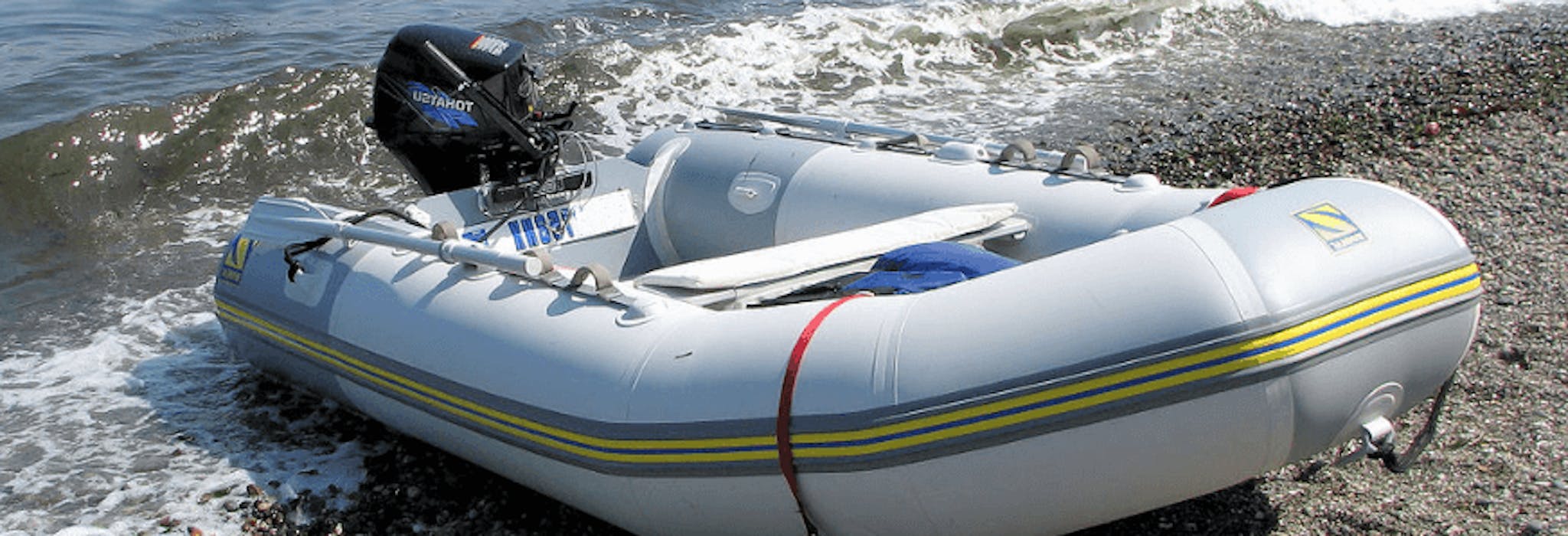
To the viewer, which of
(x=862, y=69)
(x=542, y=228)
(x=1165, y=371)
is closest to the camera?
(x=1165, y=371)

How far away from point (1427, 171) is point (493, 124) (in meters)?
4.51

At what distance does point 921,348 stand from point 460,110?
2502mm

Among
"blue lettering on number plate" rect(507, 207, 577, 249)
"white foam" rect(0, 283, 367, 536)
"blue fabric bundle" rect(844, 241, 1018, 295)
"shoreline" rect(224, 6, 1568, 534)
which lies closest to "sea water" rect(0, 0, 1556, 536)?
"white foam" rect(0, 283, 367, 536)

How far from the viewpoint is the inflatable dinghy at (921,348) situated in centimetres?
278

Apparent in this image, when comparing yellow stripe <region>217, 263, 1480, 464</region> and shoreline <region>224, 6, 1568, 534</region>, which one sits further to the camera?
shoreline <region>224, 6, 1568, 534</region>

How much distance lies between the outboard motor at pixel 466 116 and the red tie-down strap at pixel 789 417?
82.5 inches

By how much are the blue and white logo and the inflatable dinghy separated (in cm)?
39

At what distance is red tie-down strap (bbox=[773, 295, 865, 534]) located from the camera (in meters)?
3.00

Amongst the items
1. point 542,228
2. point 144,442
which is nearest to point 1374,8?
point 542,228

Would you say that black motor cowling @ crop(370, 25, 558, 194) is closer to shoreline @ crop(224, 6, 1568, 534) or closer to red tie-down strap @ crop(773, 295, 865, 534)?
shoreline @ crop(224, 6, 1568, 534)

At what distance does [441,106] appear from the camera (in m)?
4.82

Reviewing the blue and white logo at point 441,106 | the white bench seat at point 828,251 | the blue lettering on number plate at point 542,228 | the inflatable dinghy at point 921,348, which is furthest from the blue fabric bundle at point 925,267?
the blue and white logo at point 441,106

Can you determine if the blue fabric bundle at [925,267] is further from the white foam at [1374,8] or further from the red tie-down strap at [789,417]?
the white foam at [1374,8]

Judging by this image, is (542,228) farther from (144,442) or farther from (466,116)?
(144,442)
